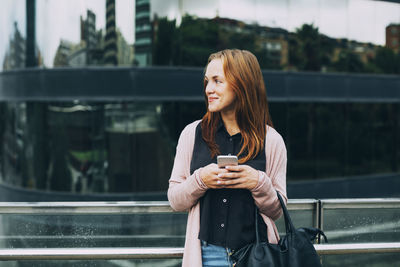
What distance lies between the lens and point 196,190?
197 cm

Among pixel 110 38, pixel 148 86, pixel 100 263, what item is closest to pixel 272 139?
pixel 100 263

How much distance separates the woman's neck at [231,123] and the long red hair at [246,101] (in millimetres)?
59

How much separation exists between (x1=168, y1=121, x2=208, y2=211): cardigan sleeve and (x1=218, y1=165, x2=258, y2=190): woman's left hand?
0.35ft

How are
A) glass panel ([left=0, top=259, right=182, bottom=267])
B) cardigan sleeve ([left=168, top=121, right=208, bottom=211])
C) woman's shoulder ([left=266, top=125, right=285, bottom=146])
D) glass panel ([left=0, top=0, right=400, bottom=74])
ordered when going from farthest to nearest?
glass panel ([left=0, top=0, right=400, bottom=74]) → glass panel ([left=0, top=259, right=182, bottom=267]) → woman's shoulder ([left=266, top=125, right=285, bottom=146]) → cardigan sleeve ([left=168, top=121, right=208, bottom=211])

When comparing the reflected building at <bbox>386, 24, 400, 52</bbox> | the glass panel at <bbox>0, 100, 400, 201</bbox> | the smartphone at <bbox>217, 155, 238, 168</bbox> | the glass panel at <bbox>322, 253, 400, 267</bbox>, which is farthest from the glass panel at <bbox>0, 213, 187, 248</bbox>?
the reflected building at <bbox>386, 24, 400, 52</bbox>

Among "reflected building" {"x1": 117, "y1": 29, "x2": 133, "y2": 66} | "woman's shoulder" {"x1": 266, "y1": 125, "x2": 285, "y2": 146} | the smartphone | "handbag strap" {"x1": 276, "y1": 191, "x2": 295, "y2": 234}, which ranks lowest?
"handbag strap" {"x1": 276, "y1": 191, "x2": 295, "y2": 234}

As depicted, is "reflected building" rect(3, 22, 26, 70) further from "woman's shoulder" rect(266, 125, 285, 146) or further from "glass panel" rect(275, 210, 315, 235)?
"woman's shoulder" rect(266, 125, 285, 146)

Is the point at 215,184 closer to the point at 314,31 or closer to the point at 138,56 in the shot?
the point at 138,56

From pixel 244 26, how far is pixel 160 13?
282cm

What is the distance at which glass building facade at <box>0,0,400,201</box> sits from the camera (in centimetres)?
1250

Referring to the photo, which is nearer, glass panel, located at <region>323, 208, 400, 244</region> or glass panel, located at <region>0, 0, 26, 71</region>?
glass panel, located at <region>323, 208, 400, 244</region>

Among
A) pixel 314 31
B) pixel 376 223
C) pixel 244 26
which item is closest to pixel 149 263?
pixel 376 223

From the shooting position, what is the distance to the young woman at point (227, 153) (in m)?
2.02

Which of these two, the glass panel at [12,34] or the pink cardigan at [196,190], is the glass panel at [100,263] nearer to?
the pink cardigan at [196,190]
